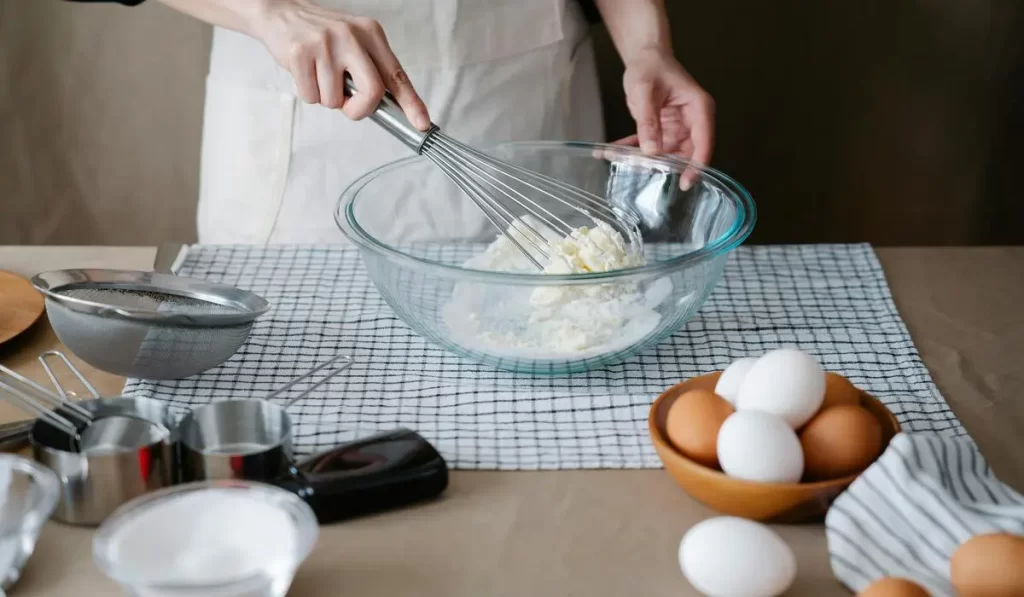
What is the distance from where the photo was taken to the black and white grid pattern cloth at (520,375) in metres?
0.86

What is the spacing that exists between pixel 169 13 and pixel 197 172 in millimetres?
310

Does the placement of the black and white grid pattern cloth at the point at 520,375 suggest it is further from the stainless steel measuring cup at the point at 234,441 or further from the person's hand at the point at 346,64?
the person's hand at the point at 346,64

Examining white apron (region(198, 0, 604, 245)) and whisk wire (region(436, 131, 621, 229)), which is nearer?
whisk wire (region(436, 131, 621, 229))

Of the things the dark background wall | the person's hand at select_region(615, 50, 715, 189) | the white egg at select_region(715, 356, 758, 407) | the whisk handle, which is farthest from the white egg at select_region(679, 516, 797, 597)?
the dark background wall

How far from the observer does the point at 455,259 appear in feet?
3.88

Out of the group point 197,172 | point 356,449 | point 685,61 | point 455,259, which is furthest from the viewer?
point 197,172

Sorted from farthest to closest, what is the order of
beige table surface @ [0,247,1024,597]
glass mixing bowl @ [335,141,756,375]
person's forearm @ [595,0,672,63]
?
person's forearm @ [595,0,672,63] < glass mixing bowl @ [335,141,756,375] < beige table surface @ [0,247,1024,597]

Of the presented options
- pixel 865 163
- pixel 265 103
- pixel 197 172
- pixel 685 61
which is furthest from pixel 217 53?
pixel 865 163

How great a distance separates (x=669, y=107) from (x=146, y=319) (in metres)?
0.69

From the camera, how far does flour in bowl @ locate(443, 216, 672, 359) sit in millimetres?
904

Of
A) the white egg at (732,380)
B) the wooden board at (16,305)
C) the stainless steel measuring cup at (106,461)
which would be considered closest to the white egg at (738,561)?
the white egg at (732,380)

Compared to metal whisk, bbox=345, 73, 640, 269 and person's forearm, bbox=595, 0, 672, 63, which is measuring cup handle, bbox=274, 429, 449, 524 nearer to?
metal whisk, bbox=345, 73, 640, 269

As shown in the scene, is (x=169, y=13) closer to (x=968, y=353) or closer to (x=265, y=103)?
(x=265, y=103)

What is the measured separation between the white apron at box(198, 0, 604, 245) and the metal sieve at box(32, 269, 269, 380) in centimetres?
35
